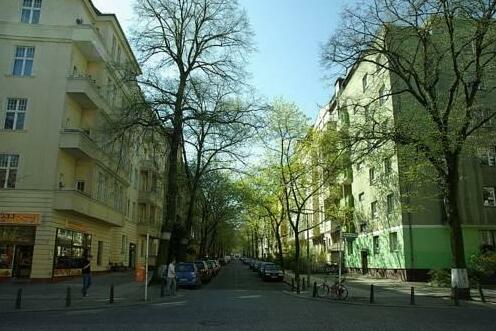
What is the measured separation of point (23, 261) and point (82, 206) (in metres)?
4.87

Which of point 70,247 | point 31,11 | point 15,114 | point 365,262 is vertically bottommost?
point 365,262

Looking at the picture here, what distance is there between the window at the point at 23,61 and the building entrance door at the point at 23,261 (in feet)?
37.1

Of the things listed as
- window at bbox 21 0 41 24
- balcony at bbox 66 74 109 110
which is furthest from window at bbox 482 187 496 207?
window at bbox 21 0 41 24

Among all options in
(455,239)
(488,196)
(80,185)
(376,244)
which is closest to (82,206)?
(80,185)

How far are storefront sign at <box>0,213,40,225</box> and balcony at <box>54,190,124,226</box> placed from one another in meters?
1.37

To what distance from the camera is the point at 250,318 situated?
582 inches

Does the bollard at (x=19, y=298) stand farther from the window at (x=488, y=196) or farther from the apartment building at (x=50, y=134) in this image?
the window at (x=488, y=196)

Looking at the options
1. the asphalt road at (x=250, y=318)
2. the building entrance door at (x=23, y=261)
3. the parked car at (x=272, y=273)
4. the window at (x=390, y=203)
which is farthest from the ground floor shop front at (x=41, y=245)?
the window at (x=390, y=203)

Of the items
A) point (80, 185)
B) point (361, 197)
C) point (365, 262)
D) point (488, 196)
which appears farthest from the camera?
point (361, 197)

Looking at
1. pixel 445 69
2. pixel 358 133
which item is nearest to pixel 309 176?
pixel 445 69

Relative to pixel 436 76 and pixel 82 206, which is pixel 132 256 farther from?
pixel 436 76

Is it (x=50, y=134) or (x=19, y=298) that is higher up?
Answer: (x=50, y=134)

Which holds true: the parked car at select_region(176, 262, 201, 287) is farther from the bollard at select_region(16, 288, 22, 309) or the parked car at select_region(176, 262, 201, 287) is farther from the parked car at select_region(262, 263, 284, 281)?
the bollard at select_region(16, 288, 22, 309)

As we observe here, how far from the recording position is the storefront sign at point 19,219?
99.2 ft
